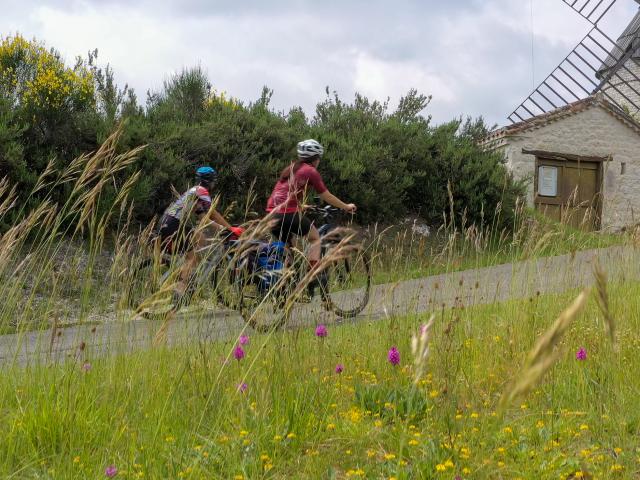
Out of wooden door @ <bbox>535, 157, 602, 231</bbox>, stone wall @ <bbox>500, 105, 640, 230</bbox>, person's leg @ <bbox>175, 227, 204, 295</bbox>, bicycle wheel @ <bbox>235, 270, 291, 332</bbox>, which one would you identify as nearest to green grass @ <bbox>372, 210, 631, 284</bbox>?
bicycle wheel @ <bbox>235, 270, 291, 332</bbox>

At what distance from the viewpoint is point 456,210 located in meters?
15.5

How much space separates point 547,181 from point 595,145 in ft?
7.53

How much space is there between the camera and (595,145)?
2375cm

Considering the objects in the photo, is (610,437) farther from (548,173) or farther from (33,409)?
(548,173)

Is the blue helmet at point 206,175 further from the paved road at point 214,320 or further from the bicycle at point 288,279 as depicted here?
the paved road at point 214,320

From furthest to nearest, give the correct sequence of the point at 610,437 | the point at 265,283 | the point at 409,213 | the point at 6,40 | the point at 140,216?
1. the point at 409,213
2. the point at 6,40
3. the point at 140,216
4. the point at 265,283
5. the point at 610,437

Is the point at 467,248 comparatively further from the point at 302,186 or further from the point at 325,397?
the point at 325,397

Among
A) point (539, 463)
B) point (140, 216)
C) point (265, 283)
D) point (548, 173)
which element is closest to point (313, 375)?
point (539, 463)

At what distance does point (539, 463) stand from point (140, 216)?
10.2 m

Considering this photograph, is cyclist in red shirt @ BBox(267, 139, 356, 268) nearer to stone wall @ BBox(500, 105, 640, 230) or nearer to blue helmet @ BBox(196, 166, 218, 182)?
blue helmet @ BBox(196, 166, 218, 182)

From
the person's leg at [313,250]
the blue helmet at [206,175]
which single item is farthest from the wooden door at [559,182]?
the blue helmet at [206,175]

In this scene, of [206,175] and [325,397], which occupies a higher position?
[206,175]

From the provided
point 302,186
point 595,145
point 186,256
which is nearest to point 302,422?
point 186,256

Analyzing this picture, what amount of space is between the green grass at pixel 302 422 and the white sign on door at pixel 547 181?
19551 mm
